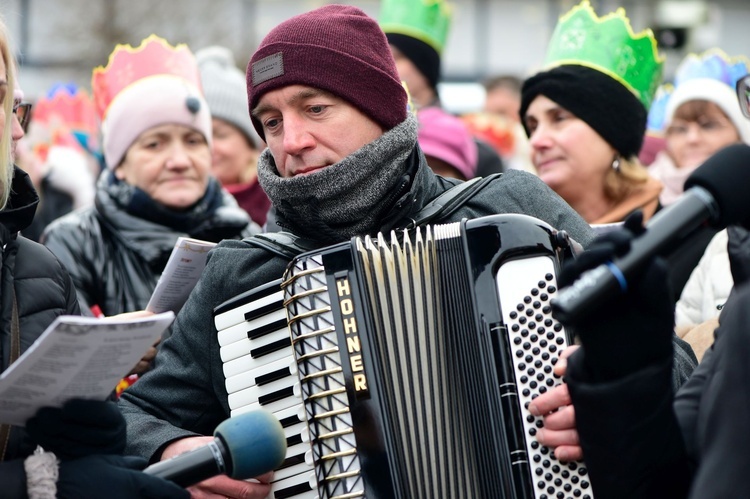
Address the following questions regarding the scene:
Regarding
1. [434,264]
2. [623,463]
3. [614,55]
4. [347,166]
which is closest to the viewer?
[623,463]

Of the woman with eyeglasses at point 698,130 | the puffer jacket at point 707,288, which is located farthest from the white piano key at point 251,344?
the woman with eyeglasses at point 698,130

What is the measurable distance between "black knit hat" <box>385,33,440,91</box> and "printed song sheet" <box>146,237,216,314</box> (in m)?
2.81

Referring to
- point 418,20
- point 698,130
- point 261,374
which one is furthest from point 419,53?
point 261,374

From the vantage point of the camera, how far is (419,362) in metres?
3.04

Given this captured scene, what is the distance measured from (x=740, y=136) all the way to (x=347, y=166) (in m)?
3.20

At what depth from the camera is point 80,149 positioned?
9.98 metres

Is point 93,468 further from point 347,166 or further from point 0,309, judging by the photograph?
point 347,166

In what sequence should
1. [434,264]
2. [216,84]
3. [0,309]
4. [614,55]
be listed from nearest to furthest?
[0,309] → [434,264] → [614,55] → [216,84]

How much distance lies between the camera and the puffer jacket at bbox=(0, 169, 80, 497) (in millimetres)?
2842

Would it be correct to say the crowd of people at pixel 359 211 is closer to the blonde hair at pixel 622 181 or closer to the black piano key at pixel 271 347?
the blonde hair at pixel 622 181

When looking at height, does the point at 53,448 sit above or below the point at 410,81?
below

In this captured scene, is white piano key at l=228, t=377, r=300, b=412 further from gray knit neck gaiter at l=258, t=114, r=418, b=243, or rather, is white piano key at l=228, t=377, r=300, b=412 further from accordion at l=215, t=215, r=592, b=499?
gray knit neck gaiter at l=258, t=114, r=418, b=243

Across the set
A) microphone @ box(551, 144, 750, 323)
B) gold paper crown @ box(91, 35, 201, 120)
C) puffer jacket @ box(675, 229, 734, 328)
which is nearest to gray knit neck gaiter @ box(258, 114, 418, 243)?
microphone @ box(551, 144, 750, 323)

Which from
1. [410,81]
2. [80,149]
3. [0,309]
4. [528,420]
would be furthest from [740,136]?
[80,149]
